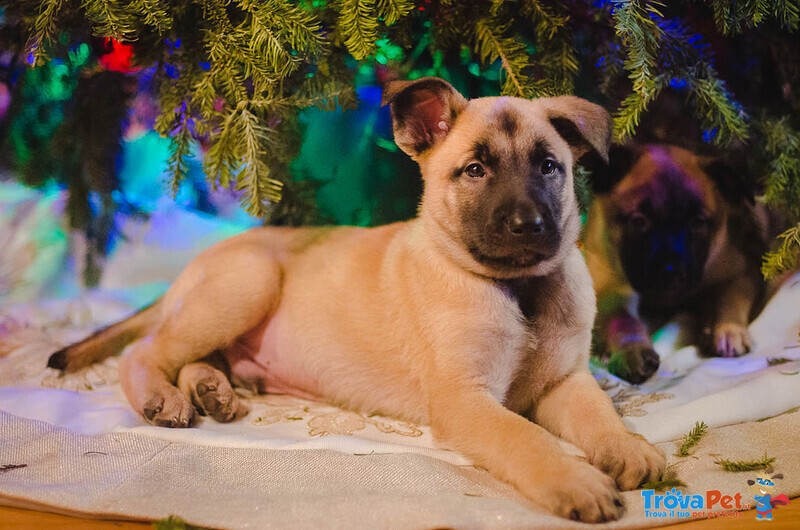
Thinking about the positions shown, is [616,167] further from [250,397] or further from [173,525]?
[173,525]

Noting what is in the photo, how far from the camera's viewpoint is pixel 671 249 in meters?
3.09

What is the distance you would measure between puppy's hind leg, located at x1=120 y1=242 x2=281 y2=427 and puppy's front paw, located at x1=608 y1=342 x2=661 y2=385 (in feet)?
5.25

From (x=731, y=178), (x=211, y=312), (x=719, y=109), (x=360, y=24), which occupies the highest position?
(x=360, y=24)

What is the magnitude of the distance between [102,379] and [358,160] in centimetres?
165

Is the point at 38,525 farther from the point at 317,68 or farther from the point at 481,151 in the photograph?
the point at 317,68

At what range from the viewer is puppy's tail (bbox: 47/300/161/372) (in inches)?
122

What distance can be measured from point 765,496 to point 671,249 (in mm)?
1382

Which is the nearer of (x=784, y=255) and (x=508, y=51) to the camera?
(x=508, y=51)

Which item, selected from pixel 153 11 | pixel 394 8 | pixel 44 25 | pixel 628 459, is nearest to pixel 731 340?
pixel 628 459

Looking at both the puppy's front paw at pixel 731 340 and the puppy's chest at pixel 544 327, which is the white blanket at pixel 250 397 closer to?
the puppy's front paw at pixel 731 340

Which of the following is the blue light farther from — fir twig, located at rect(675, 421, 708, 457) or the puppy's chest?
fir twig, located at rect(675, 421, 708, 457)

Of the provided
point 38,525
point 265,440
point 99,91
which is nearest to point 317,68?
point 99,91

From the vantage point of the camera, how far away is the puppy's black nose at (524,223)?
2.19 meters

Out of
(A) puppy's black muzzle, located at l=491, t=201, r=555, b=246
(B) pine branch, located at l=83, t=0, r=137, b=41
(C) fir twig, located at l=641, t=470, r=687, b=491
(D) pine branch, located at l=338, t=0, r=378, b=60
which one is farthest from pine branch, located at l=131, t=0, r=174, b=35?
(C) fir twig, located at l=641, t=470, r=687, b=491
